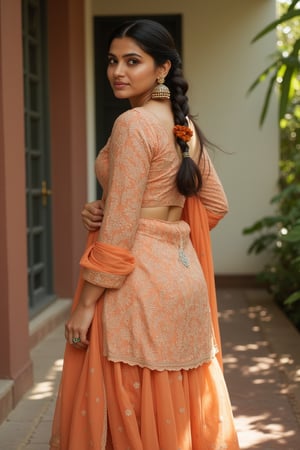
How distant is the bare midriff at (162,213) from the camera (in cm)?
250

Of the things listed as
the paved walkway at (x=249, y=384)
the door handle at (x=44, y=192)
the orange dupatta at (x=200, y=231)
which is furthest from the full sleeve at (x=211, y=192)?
the door handle at (x=44, y=192)

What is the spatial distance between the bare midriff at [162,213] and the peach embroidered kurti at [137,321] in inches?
0.7

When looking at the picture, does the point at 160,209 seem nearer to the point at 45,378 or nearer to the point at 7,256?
the point at 7,256

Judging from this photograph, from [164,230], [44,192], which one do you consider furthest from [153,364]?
[44,192]

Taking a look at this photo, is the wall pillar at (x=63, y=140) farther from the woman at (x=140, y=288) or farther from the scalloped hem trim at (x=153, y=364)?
the scalloped hem trim at (x=153, y=364)

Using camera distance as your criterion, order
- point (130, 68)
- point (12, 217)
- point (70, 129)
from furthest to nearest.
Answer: point (70, 129) → point (12, 217) → point (130, 68)

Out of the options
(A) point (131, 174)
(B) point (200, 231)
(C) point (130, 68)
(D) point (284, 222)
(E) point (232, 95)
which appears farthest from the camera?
(E) point (232, 95)

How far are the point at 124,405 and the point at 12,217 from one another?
5.86 ft

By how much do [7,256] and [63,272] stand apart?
2.65 meters

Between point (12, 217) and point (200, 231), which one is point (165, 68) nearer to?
point (200, 231)

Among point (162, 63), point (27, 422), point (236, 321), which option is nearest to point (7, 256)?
point (27, 422)

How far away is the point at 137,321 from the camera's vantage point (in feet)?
8.04

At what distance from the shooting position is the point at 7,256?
385 cm

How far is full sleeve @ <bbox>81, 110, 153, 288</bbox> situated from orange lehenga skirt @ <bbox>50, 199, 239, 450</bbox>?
0.17 m
